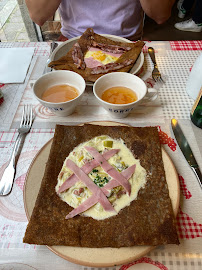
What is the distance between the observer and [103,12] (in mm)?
1611

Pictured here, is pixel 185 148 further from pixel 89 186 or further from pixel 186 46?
pixel 186 46

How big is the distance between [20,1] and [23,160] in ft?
8.86

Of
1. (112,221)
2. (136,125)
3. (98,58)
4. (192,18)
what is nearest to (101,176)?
(112,221)

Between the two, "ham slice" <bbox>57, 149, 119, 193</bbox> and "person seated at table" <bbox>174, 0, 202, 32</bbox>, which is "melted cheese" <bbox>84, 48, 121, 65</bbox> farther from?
"person seated at table" <bbox>174, 0, 202, 32</bbox>

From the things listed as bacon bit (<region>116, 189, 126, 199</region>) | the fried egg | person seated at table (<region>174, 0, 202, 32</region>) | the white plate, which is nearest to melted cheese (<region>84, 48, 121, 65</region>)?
the fried egg

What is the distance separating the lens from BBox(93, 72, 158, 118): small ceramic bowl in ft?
3.48

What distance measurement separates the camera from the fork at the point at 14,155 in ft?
2.86

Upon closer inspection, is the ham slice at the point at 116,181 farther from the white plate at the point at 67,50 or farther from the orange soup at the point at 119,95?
the white plate at the point at 67,50

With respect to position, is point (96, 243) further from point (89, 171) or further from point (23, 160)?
point (23, 160)

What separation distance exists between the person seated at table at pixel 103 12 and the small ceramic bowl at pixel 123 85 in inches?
28.4

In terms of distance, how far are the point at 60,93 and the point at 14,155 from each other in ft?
1.33

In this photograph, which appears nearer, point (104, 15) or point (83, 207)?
point (83, 207)

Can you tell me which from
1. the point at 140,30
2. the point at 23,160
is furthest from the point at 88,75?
the point at 140,30

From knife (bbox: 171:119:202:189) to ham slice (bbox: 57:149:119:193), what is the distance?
0.33 meters
